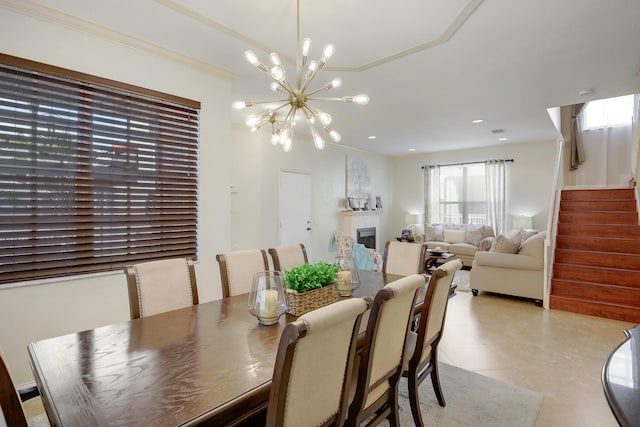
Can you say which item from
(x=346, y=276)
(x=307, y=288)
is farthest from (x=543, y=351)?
(x=307, y=288)

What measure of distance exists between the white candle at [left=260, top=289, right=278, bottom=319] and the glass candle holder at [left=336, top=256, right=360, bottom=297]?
54cm

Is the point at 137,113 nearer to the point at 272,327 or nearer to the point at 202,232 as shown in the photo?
the point at 202,232

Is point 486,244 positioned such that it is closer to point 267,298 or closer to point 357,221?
point 357,221

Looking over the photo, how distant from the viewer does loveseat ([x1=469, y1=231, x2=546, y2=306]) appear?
4309 mm

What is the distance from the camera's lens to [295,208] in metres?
6.00

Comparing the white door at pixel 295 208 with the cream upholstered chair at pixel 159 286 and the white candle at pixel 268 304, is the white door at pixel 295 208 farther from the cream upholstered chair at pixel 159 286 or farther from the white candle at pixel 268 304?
the white candle at pixel 268 304

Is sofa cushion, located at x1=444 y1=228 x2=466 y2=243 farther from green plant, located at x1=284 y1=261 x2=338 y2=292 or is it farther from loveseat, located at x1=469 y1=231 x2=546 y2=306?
green plant, located at x1=284 y1=261 x2=338 y2=292

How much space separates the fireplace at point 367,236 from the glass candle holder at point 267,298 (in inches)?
228

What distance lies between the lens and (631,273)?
4.02m

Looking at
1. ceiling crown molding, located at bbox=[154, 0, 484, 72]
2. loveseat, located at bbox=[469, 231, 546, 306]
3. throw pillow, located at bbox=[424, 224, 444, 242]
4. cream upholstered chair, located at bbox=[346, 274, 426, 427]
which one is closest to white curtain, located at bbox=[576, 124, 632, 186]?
throw pillow, located at bbox=[424, 224, 444, 242]

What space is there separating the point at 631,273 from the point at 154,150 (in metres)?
5.67

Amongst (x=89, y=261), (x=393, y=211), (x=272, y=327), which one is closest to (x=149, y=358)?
(x=272, y=327)

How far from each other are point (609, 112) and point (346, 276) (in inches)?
310

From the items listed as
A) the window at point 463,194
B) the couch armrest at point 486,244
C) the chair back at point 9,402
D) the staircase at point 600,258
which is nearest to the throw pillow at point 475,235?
the couch armrest at point 486,244
